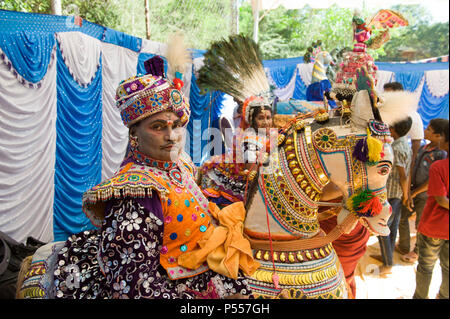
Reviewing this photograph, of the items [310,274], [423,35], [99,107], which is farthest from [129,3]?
[423,35]

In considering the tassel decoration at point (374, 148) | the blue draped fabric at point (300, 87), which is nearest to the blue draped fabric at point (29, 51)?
the tassel decoration at point (374, 148)

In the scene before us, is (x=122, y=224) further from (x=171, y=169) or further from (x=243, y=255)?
(x=243, y=255)

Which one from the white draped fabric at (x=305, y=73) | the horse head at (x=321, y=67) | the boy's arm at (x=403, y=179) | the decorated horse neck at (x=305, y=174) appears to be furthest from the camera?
the white draped fabric at (x=305, y=73)

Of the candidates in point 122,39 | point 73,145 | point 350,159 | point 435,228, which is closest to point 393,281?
point 435,228

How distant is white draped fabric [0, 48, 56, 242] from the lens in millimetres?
3344

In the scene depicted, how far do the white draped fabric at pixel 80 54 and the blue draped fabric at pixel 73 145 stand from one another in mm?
78

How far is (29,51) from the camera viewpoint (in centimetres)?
337

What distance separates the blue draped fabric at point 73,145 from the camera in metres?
4.20

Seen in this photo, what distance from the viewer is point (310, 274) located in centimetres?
161

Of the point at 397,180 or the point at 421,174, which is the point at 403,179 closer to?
the point at 397,180

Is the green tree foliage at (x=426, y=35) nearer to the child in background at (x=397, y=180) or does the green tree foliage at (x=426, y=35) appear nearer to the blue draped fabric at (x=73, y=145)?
the child in background at (x=397, y=180)

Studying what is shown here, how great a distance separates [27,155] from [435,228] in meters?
4.49

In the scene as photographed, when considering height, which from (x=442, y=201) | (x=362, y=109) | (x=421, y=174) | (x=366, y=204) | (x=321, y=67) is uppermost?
(x=321, y=67)

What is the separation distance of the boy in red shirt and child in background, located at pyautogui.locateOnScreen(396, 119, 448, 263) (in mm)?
301
